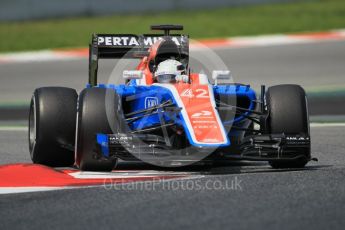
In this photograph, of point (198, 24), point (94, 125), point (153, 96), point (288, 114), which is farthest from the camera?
point (198, 24)

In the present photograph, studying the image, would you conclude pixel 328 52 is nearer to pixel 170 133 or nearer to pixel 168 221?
pixel 170 133

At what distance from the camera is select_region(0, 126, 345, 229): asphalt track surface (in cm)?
598

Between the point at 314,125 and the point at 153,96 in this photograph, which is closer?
the point at 153,96

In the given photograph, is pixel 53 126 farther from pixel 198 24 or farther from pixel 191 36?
pixel 198 24

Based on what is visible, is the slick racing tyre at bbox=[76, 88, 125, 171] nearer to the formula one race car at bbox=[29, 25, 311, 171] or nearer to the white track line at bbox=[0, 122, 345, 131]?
the formula one race car at bbox=[29, 25, 311, 171]

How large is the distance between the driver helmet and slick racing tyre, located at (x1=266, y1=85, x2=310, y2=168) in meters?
1.10

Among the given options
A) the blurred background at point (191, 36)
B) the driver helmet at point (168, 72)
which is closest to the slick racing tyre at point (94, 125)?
the driver helmet at point (168, 72)

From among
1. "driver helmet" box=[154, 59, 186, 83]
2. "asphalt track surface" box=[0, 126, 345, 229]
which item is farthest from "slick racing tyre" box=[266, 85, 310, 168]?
"driver helmet" box=[154, 59, 186, 83]

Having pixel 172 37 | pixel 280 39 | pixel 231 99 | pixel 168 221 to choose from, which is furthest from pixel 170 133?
pixel 280 39

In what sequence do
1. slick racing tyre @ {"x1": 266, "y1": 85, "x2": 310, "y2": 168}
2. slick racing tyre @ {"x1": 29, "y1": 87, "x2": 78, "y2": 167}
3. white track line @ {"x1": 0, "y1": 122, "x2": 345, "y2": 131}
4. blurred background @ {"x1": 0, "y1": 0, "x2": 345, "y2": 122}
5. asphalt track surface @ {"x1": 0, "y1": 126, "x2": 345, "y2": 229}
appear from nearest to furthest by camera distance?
asphalt track surface @ {"x1": 0, "y1": 126, "x2": 345, "y2": 229}, slick racing tyre @ {"x1": 266, "y1": 85, "x2": 310, "y2": 168}, slick racing tyre @ {"x1": 29, "y1": 87, "x2": 78, "y2": 167}, white track line @ {"x1": 0, "y1": 122, "x2": 345, "y2": 131}, blurred background @ {"x1": 0, "y1": 0, "x2": 345, "y2": 122}

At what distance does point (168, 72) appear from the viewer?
9.57 m

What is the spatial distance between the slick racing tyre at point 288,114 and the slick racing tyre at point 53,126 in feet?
6.62

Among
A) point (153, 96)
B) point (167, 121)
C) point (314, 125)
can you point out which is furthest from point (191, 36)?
point (167, 121)

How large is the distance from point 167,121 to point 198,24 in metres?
14.8
